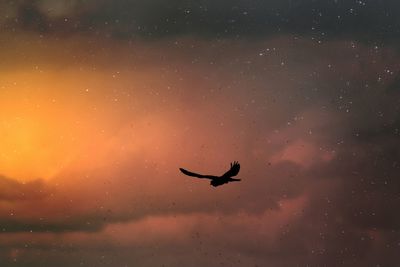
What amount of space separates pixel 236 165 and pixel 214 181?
8.52ft

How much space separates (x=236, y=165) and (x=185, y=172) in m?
3.13

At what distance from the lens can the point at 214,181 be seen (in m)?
47.0

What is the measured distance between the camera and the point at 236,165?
4503 cm

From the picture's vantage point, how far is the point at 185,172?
45312 mm

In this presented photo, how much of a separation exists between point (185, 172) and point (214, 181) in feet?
8.37
